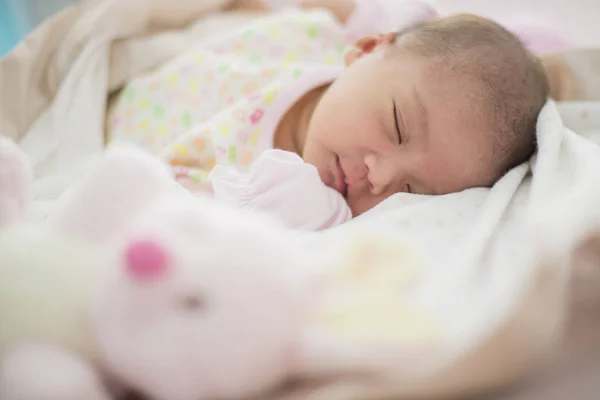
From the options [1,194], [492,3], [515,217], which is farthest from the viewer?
[492,3]

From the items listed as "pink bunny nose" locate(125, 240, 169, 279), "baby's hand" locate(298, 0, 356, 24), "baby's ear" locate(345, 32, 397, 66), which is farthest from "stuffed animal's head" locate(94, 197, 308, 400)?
"baby's hand" locate(298, 0, 356, 24)

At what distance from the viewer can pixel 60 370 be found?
330 millimetres

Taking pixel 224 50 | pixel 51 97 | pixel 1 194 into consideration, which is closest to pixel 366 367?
pixel 1 194

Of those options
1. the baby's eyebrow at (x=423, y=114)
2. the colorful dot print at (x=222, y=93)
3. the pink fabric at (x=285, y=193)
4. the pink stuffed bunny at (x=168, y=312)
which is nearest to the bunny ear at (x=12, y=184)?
the pink stuffed bunny at (x=168, y=312)

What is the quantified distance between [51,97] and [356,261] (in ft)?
3.99

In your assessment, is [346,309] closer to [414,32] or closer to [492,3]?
[414,32]

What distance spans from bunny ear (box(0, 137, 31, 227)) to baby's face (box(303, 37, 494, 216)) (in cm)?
55

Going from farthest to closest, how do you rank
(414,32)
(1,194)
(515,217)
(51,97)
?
(51,97)
(414,32)
(515,217)
(1,194)

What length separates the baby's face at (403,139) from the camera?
0.90 meters

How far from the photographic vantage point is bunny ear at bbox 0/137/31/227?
1.51ft

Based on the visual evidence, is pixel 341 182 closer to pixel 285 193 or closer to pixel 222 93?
pixel 285 193

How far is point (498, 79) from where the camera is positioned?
0.92 m

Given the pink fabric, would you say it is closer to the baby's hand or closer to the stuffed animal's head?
the stuffed animal's head

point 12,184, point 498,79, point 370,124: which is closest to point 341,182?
point 370,124
